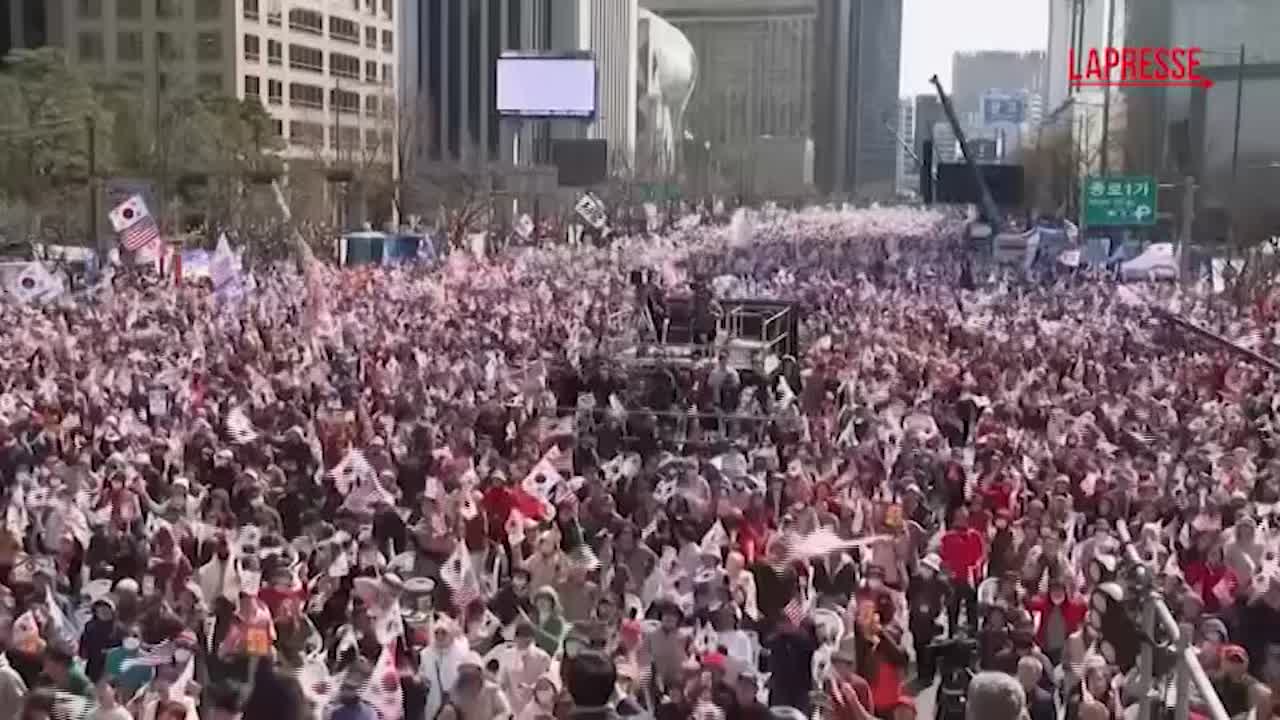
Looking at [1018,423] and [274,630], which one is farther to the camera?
[1018,423]

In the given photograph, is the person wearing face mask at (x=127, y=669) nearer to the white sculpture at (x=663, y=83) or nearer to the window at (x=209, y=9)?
the window at (x=209, y=9)

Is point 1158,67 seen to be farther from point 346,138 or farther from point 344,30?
point 344,30

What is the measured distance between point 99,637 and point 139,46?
7349cm

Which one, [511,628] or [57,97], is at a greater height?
[57,97]

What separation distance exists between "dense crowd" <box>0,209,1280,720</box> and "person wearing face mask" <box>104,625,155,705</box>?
15 mm

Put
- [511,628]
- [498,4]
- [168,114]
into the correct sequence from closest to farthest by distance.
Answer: [511,628]
[168,114]
[498,4]

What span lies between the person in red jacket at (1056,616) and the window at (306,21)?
78.2 meters

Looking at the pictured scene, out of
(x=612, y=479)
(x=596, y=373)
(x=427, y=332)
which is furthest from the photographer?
(x=427, y=332)

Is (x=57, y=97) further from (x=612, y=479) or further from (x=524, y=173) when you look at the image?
(x=612, y=479)

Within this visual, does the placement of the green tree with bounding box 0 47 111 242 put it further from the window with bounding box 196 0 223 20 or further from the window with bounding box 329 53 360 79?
the window with bounding box 329 53 360 79

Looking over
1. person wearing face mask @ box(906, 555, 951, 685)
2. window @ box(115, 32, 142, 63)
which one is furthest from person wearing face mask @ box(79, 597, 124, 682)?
window @ box(115, 32, 142, 63)

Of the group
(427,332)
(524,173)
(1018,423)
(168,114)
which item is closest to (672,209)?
(524,173)

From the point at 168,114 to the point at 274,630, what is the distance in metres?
52.3

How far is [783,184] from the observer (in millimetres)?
177000
